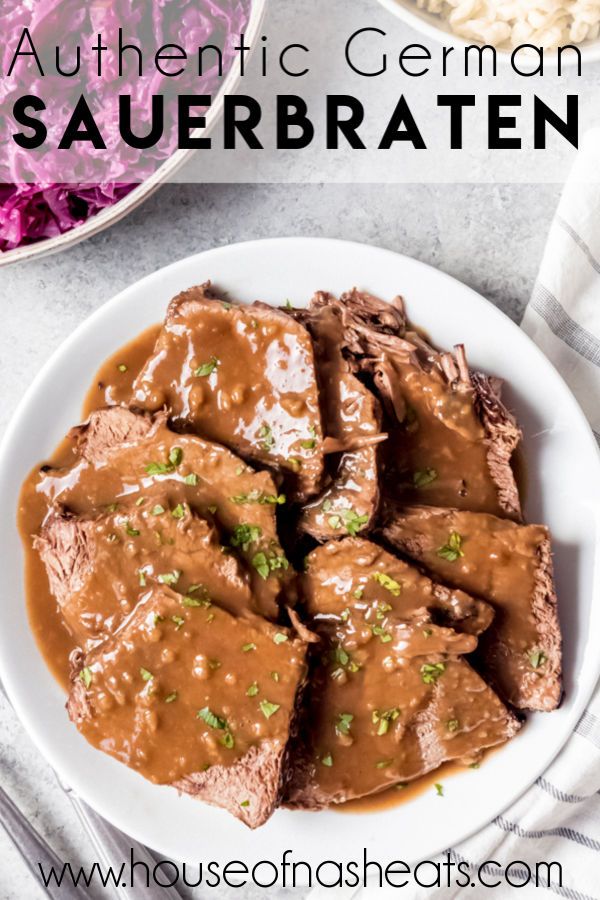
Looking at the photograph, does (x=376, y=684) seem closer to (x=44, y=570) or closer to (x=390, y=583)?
(x=390, y=583)

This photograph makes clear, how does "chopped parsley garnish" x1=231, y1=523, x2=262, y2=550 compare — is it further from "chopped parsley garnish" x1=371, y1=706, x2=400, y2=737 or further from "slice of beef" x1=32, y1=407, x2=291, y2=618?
"chopped parsley garnish" x1=371, y1=706, x2=400, y2=737

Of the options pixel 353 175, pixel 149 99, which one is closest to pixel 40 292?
pixel 149 99

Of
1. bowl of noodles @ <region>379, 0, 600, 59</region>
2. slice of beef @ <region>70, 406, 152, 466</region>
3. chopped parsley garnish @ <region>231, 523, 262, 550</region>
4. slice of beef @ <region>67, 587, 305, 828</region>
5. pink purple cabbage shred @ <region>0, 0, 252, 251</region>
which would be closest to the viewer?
slice of beef @ <region>67, 587, 305, 828</region>

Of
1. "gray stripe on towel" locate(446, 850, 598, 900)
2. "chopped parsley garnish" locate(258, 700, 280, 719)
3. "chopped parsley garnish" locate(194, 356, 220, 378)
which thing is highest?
"chopped parsley garnish" locate(194, 356, 220, 378)

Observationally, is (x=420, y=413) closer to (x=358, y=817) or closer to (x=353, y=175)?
(x=353, y=175)

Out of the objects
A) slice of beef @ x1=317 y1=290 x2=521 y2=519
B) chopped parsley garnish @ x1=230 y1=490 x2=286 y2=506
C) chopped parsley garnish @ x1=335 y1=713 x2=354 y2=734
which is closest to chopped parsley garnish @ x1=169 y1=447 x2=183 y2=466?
chopped parsley garnish @ x1=230 y1=490 x2=286 y2=506

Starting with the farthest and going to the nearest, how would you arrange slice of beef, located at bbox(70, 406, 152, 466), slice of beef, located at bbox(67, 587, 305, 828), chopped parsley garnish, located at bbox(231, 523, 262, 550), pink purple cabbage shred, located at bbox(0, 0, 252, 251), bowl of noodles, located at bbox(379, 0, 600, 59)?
bowl of noodles, located at bbox(379, 0, 600, 59) → pink purple cabbage shred, located at bbox(0, 0, 252, 251) → slice of beef, located at bbox(70, 406, 152, 466) → chopped parsley garnish, located at bbox(231, 523, 262, 550) → slice of beef, located at bbox(67, 587, 305, 828)

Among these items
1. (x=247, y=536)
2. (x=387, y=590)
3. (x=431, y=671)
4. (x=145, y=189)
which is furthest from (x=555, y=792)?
(x=145, y=189)
